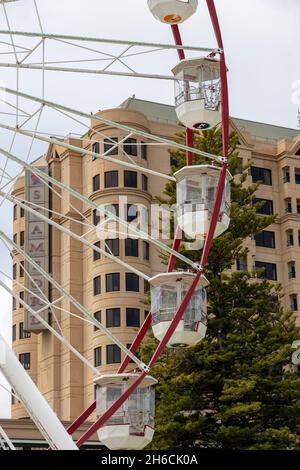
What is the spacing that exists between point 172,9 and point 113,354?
43.1 m

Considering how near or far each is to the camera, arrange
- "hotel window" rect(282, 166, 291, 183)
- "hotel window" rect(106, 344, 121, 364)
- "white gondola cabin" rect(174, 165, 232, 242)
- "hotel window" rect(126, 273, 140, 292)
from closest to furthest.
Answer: "white gondola cabin" rect(174, 165, 232, 242), "hotel window" rect(106, 344, 121, 364), "hotel window" rect(126, 273, 140, 292), "hotel window" rect(282, 166, 291, 183)

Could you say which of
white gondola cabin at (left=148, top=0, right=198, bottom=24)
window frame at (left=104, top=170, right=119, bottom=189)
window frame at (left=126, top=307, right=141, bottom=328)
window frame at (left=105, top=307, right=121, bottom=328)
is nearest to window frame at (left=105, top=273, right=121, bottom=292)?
window frame at (left=105, top=307, right=121, bottom=328)

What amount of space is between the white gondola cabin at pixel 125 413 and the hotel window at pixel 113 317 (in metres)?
42.5

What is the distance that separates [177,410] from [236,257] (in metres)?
7.03

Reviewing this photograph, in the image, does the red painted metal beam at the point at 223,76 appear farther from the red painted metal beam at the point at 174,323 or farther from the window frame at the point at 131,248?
the window frame at the point at 131,248

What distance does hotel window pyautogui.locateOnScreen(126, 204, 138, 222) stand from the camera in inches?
2691

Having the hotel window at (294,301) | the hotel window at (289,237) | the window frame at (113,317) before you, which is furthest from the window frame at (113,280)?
the hotel window at (289,237)

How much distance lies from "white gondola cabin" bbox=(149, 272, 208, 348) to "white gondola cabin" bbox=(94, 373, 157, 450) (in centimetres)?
128

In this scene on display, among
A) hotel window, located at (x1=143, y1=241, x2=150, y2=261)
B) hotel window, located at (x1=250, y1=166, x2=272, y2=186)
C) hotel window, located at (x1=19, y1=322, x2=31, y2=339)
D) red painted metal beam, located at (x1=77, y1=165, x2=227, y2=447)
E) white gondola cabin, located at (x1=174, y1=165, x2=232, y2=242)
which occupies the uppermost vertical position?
hotel window, located at (x1=250, y1=166, x2=272, y2=186)

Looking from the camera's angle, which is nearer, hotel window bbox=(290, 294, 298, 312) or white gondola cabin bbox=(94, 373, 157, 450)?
white gondola cabin bbox=(94, 373, 157, 450)

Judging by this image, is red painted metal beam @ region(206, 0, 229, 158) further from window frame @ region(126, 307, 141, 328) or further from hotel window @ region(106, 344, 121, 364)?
window frame @ region(126, 307, 141, 328)
